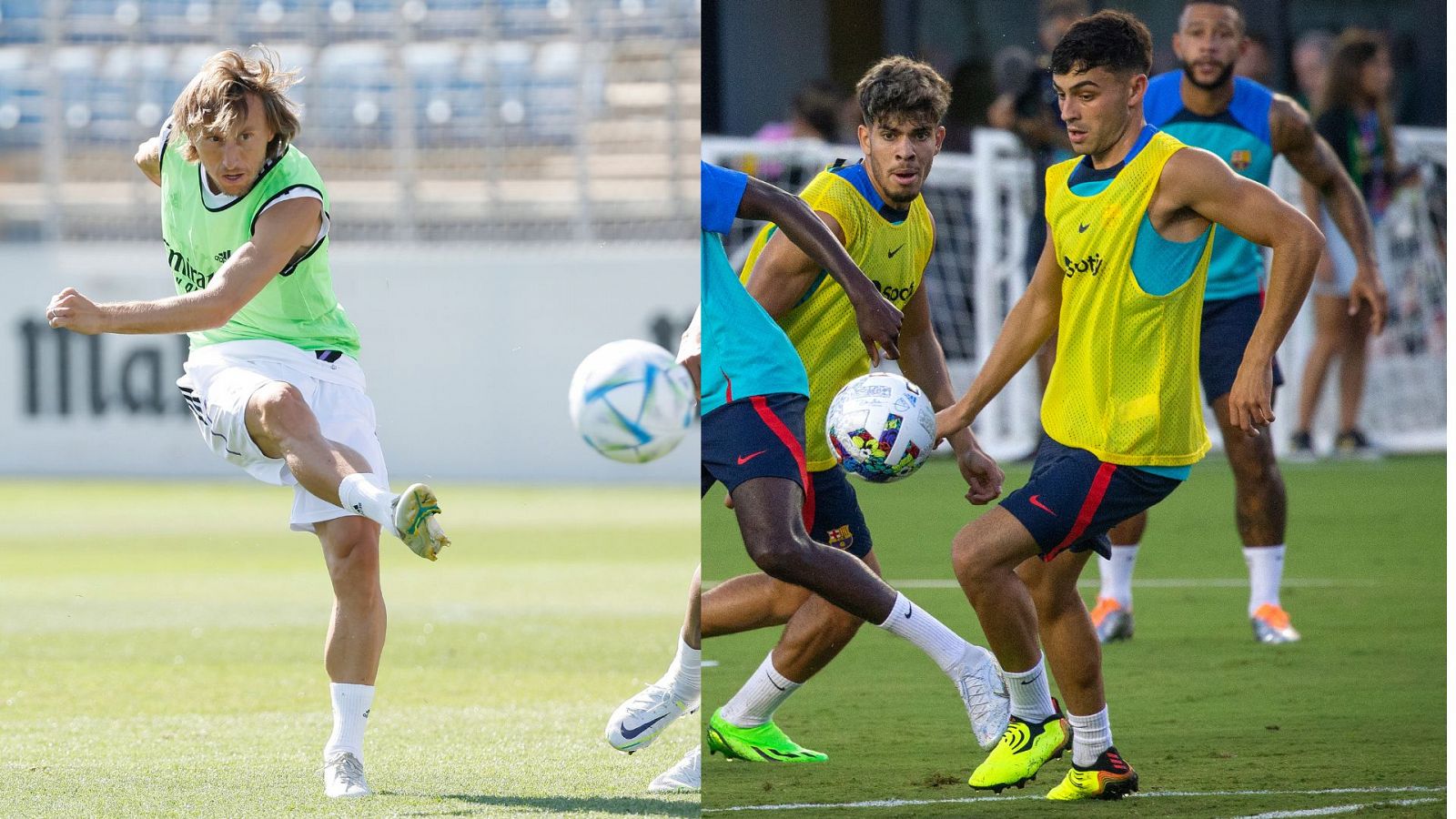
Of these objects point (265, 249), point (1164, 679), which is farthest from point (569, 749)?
point (1164, 679)

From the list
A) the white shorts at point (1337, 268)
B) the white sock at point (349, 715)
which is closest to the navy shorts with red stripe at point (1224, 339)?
the white shorts at point (1337, 268)

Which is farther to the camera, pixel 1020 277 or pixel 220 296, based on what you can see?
pixel 1020 277

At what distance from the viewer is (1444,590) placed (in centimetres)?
712

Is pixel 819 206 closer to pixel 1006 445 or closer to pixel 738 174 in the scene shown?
pixel 738 174

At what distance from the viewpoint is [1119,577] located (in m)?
6.02

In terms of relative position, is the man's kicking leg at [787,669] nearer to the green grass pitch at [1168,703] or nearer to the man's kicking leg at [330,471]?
the green grass pitch at [1168,703]

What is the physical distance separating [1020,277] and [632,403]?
3.48 metres

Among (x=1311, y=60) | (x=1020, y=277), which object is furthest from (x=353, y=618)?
(x=1311, y=60)

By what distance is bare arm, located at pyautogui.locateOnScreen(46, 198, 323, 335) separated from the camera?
3.76 meters

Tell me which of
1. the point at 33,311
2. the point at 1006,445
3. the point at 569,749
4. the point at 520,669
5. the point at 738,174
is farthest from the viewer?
the point at 33,311

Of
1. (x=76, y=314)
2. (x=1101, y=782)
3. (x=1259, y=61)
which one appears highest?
(x=1259, y=61)

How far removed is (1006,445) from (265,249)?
333 cm

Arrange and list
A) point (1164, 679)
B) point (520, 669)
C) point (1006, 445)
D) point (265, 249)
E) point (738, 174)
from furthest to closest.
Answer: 1. point (1006, 445)
2. point (520, 669)
3. point (1164, 679)
4. point (265, 249)
5. point (738, 174)

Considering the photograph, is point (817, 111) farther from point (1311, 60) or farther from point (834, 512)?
point (1311, 60)
